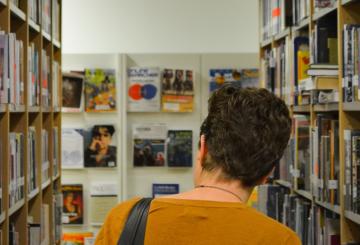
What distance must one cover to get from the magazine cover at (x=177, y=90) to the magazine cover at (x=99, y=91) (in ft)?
1.39

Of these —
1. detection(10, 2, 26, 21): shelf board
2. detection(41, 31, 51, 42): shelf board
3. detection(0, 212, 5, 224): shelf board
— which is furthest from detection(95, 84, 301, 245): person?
detection(41, 31, 51, 42): shelf board

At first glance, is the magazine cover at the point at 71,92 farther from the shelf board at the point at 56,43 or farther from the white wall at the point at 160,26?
the shelf board at the point at 56,43

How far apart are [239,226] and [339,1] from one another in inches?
55.1

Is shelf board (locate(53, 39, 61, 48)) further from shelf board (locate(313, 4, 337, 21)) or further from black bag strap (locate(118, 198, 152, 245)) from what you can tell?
black bag strap (locate(118, 198, 152, 245))

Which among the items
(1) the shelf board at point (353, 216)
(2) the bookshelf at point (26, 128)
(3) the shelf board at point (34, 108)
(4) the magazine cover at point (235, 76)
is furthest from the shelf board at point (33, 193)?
(4) the magazine cover at point (235, 76)

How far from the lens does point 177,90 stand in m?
4.44

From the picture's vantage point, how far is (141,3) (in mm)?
4797

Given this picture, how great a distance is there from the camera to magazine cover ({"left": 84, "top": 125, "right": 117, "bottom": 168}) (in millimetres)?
4398

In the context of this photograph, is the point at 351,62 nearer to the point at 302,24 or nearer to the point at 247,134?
the point at 302,24

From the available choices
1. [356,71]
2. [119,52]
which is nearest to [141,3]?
[119,52]

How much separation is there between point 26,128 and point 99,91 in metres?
1.85

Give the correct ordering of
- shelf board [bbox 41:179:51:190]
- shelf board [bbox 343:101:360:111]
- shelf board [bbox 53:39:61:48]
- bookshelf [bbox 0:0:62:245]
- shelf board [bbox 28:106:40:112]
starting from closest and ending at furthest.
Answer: shelf board [bbox 343:101:360:111]
bookshelf [bbox 0:0:62:245]
shelf board [bbox 28:106:40:112]
shelf board [bbox 41:179:51:190]
shelf board [bbox 53:39:61:48]

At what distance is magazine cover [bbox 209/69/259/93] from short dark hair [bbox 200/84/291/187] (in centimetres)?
322

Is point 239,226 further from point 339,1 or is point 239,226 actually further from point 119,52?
point 119,52
